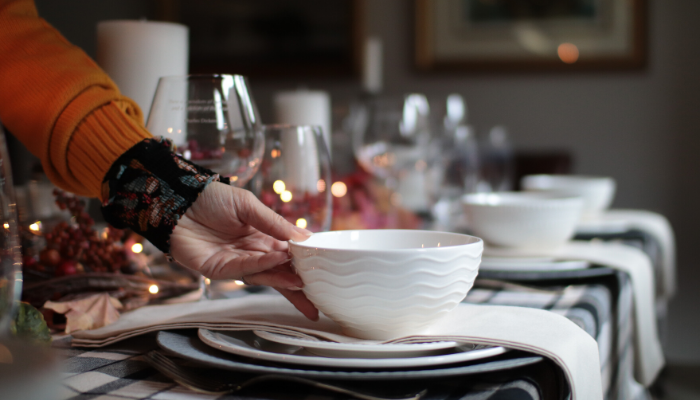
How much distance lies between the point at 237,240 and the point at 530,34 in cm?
291

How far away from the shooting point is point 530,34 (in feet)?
10.4

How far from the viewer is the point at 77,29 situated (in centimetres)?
390

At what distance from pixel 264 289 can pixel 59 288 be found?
0.24 m

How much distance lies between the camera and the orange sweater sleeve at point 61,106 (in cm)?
63

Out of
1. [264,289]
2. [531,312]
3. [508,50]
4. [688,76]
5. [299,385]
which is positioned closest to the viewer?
[299,385]

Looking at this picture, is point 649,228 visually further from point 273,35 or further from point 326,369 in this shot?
point 273,35

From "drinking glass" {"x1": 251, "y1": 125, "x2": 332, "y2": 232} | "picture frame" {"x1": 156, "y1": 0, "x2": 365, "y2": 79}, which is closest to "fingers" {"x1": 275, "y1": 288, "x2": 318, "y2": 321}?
"drinking glass" {"x1": 251, "y1": 125, "x2": 332, "y2": 232}

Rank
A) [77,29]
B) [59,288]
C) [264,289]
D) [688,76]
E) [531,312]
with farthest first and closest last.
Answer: [77,29] → [688,76] → [264,289] → [59,288] → [531,312]

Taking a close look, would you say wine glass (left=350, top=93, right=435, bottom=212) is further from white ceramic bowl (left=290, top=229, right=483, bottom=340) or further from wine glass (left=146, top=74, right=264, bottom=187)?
white ceramic bowl (left=290, top=229, right=483, bottom=340)

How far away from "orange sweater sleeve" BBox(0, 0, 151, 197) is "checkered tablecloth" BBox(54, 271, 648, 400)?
20 centimetres

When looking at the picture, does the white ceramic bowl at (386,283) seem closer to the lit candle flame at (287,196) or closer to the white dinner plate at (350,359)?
the white dinner plate at (350,359)

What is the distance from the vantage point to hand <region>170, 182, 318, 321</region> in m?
0.51

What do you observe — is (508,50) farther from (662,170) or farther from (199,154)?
(199,154)

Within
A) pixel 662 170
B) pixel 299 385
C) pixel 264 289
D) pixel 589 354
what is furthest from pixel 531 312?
pixel 662 170
